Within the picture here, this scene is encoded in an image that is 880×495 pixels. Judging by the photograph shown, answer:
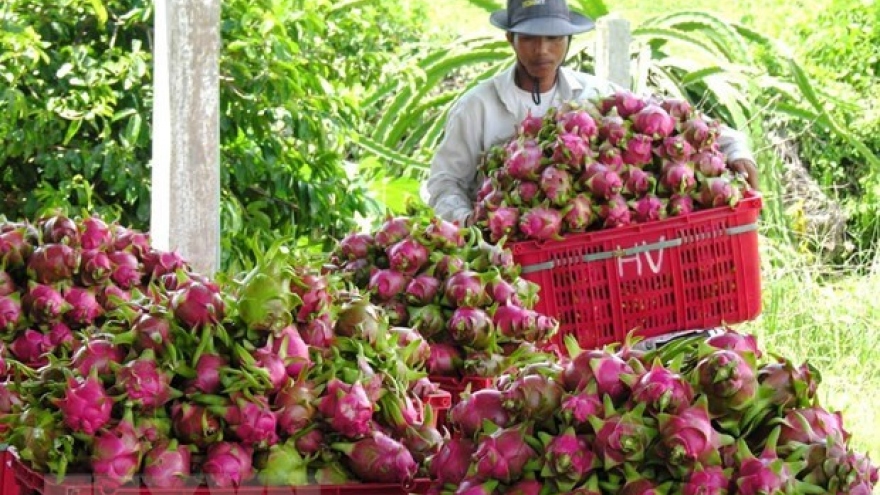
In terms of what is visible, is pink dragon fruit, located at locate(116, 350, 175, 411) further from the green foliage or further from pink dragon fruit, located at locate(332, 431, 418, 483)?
the green foliage

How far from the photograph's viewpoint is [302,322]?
208cm

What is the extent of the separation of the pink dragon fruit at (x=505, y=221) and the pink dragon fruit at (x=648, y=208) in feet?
0.94

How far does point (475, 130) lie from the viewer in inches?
169

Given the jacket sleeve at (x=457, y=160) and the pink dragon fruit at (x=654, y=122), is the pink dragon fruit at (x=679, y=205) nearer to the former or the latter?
the pink dragon fruit at (x=654, y=122)

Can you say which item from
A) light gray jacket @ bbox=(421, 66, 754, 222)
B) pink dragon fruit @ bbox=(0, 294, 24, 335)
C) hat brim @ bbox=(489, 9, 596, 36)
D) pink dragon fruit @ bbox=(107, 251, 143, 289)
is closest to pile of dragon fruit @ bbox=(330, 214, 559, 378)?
pink dragon fruit @ bbox=(107, 251, 143, 289)

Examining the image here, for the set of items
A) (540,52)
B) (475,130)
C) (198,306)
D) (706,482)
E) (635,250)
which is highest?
(540,52)

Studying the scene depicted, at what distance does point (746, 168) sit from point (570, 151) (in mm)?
682

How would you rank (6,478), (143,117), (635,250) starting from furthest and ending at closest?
(143,117), (635,250), (6,478)

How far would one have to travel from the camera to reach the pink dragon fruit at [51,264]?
2504 millimetres

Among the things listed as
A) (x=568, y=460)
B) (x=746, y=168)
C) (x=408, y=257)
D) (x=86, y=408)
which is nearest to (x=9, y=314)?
(x=86, y=408)

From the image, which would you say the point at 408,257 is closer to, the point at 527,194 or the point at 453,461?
the point at 527,194

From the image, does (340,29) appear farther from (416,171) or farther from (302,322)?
(302,322)

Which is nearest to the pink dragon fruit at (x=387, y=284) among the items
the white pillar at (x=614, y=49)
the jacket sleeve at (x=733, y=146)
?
the jacket sleeve at (x=733, y=146)

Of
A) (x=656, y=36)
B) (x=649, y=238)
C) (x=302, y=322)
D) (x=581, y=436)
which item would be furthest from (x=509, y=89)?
(x=656, y=36)
